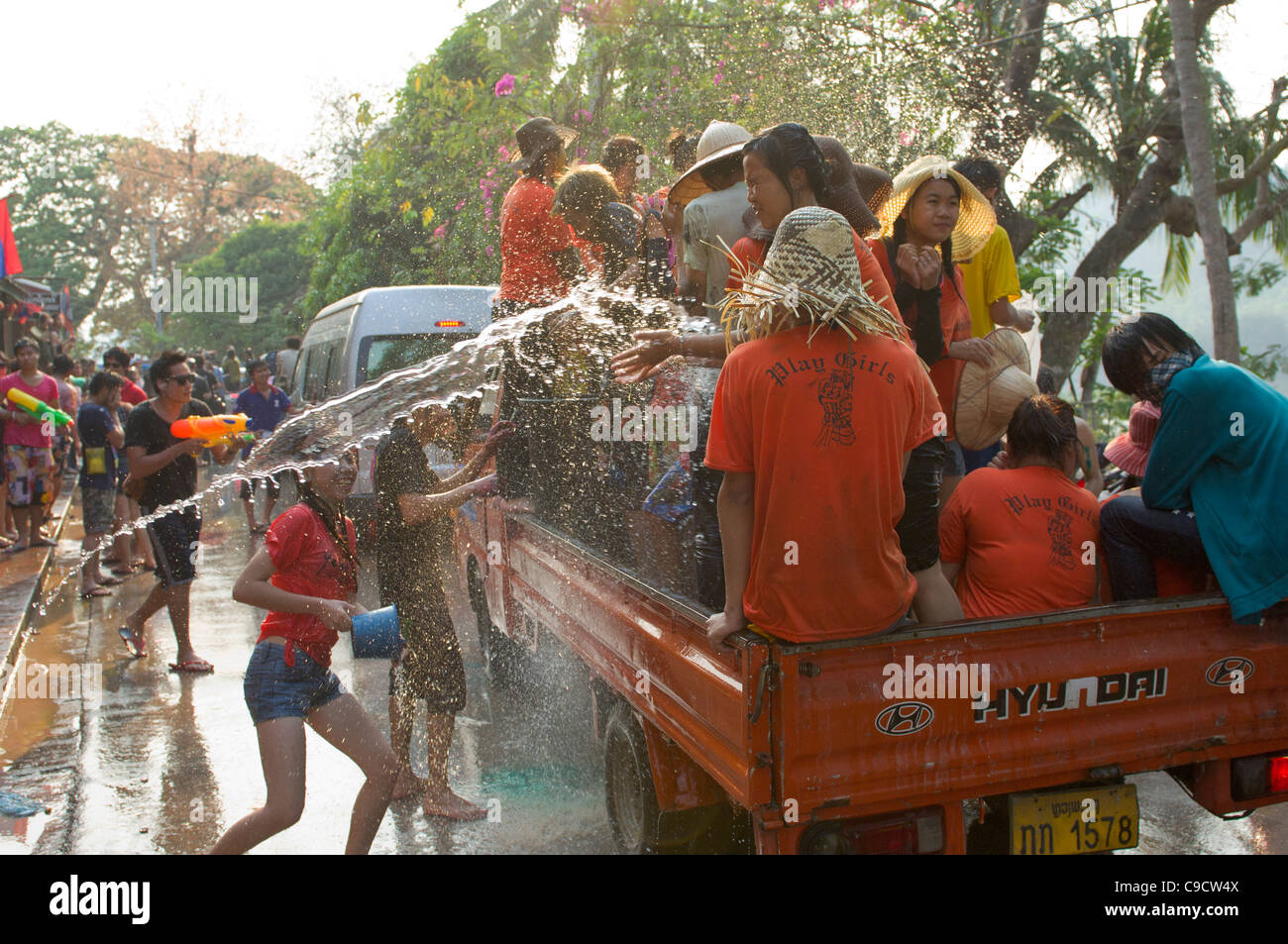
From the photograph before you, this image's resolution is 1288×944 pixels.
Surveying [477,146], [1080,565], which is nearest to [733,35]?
[477,146]

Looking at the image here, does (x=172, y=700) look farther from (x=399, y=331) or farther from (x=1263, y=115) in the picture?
(x=1263, y=115)

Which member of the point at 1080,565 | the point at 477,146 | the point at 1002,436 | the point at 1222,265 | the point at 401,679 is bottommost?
the point at 401,679

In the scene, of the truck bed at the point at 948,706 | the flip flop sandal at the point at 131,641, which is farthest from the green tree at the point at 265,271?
the truck bed at the point at 948,706

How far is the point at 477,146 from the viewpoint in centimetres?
1170

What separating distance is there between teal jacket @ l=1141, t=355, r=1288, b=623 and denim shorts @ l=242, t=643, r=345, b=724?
9.08 feet

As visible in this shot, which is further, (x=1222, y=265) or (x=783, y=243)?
(x=1222, y=265)

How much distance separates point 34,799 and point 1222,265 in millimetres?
8933

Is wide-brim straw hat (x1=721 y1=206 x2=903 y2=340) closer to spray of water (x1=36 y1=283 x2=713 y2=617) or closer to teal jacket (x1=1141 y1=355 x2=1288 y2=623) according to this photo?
teal jacket (x1=1141 y1=355 x2=1288 y2=623)

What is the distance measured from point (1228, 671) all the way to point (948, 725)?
101 centimetres

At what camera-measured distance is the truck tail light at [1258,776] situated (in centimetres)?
322

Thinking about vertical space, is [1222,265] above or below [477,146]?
below

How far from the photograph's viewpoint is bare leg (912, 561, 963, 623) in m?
3.08

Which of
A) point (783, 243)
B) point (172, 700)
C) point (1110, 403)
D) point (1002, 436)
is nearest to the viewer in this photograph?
point (783, 243)

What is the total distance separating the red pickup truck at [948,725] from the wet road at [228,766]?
3.46 ft
